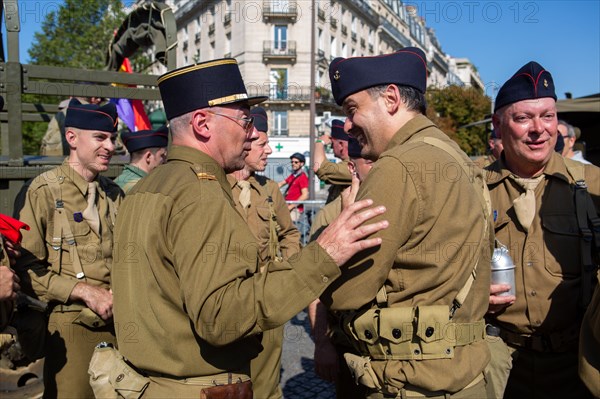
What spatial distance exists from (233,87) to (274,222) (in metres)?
2.54

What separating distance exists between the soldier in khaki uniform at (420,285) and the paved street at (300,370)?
2.93m

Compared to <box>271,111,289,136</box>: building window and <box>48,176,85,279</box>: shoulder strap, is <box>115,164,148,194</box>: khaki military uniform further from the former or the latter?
<box>271,111,289,136</box>: building window

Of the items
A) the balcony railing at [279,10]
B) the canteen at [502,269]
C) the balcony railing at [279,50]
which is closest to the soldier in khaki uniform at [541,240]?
the canteen at [502,269]

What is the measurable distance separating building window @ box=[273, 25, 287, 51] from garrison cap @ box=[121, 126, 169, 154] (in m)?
37.6

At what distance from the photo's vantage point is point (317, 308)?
337 centimetres

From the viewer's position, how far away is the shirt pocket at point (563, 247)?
3.06 meters

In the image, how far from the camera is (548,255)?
3092 mm

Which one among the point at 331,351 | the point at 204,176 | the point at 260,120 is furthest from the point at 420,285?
the point at 260,120

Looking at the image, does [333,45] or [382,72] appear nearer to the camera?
[382,72]

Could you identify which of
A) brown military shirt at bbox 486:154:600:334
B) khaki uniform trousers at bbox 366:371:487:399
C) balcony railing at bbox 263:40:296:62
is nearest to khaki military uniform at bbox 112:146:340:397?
khaki uniform trousers at bbox 366:371:487:399

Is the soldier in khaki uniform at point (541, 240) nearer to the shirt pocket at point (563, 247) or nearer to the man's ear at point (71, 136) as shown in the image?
the shirt pocket at point (563, 247)

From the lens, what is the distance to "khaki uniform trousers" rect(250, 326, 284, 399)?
3.86 meters

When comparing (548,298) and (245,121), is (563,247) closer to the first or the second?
(548,298)

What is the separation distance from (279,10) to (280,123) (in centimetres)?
946
